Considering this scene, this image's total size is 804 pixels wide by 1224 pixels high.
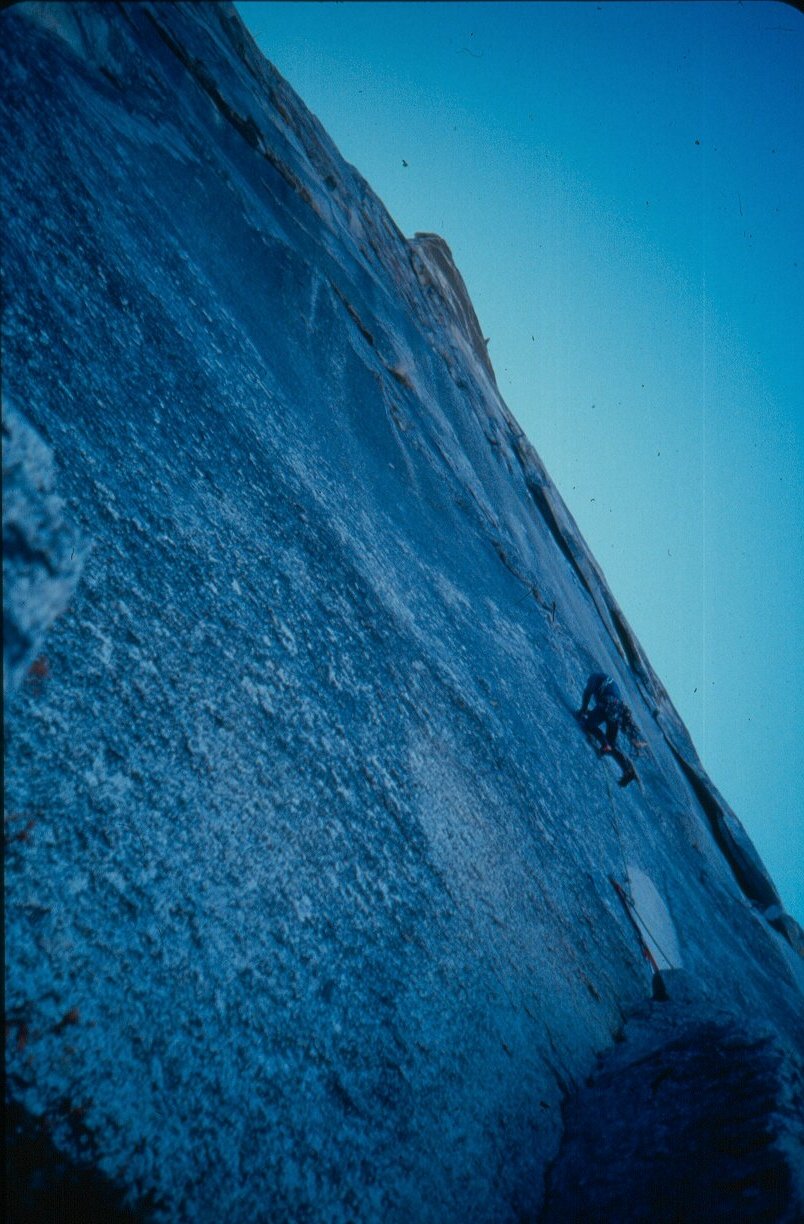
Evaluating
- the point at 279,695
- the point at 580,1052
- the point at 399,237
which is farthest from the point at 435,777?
the point at 399,237

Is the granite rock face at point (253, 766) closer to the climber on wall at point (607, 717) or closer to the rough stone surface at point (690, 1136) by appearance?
the rough stone surface at point (690, 1136)

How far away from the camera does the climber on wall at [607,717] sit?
22.0ft

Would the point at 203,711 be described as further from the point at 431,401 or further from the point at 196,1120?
the point at 431,401

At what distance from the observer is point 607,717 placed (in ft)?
22.1

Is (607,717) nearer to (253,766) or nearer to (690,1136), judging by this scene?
(690,1136)

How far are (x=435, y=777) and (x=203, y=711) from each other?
166 cm

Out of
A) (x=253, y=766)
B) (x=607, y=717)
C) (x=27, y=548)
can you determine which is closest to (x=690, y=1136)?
(x=253, y=766)

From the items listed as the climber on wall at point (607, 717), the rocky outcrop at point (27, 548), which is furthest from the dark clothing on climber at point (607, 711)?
the rocky outcrop at point (27, 548)

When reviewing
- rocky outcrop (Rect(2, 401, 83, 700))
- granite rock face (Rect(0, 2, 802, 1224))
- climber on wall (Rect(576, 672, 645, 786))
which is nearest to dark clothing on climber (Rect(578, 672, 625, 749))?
climber on wall (Rect(576, 672, 645, 786))

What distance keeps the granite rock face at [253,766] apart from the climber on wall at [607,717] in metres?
0.58

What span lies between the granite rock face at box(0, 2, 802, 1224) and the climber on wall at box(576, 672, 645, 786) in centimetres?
58

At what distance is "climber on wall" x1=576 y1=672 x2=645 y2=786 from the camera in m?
6.69

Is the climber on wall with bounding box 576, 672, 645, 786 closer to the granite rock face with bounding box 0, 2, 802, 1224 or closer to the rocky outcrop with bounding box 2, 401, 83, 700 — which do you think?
the granite rock face with bounding box 0, 2, 802, 1224

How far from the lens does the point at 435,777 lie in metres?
3.25
